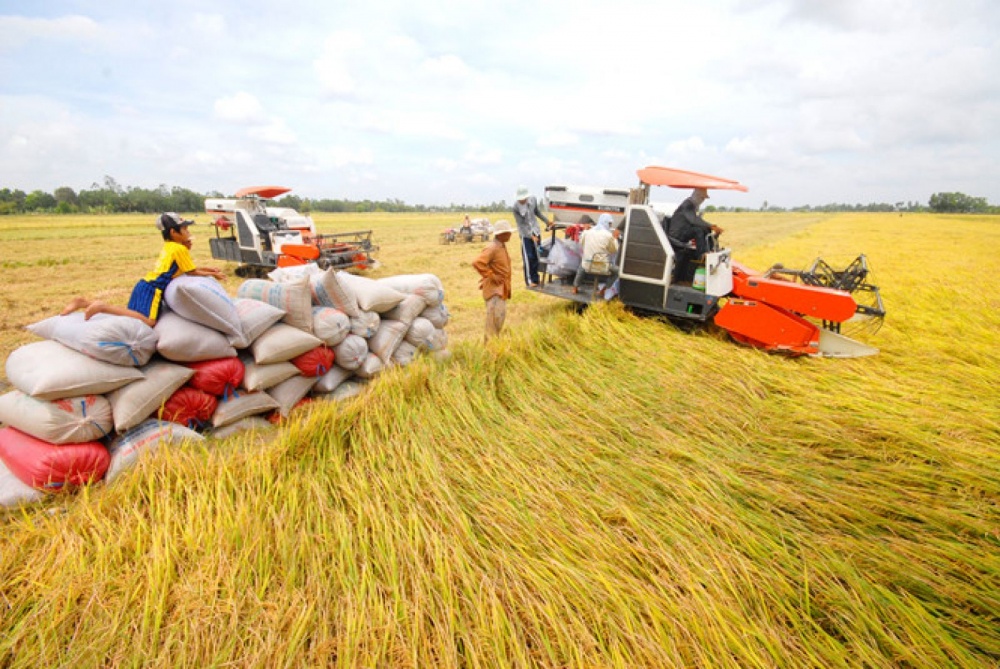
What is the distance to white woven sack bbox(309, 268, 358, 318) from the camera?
11.1 ft

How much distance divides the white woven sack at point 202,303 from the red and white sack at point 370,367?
962mm

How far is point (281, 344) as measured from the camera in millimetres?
2988

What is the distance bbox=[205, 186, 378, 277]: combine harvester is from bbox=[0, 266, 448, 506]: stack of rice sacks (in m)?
6.00

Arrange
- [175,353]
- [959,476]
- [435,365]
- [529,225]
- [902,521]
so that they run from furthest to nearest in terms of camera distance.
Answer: [529,225] → [435,365] → [175,353] → [959,476] → [902,521]

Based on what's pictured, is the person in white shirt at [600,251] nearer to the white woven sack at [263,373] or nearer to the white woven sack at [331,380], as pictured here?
the white woven sack at [331,380]

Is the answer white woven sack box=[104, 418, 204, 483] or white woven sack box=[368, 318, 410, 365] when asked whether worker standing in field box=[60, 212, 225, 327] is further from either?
white woven sack box=[368, 318, 410, 365]

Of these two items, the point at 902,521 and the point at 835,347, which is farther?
the point at 835,347

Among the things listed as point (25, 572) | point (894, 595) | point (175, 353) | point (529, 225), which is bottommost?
point (25, 572)

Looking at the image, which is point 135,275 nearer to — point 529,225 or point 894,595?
point 529,225

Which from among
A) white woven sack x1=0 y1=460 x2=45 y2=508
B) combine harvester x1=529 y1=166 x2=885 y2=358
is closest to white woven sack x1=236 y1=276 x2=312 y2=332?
white woven sack x1=0 y1=460 x2=45 y2=508

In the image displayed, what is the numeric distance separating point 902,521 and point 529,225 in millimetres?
4967

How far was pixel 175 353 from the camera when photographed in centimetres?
256

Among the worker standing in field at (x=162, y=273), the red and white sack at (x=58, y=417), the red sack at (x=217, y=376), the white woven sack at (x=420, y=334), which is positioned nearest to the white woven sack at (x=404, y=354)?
the white woven sack at (x=420, y=334)

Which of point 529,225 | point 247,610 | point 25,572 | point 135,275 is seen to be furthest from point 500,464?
point 135,275
